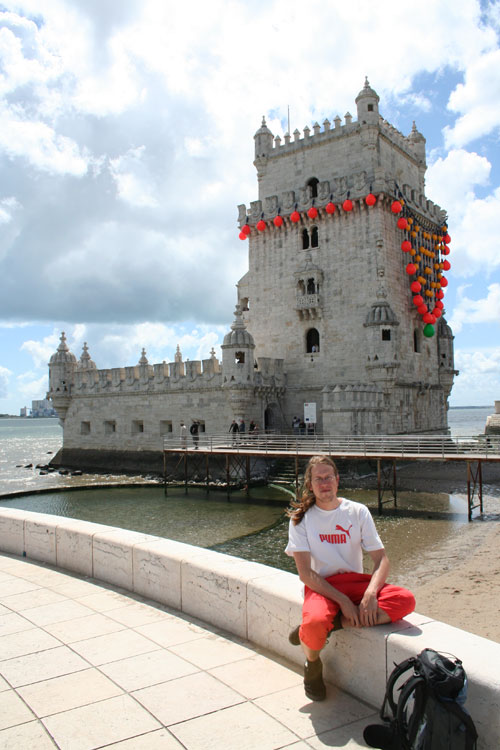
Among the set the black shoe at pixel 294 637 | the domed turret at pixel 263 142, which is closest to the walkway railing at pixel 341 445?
the domed turret at pixel 263 142

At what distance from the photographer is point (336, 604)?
4.06 m

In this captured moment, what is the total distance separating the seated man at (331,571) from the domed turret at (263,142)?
3136 cm

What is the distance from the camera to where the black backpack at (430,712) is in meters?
3.10

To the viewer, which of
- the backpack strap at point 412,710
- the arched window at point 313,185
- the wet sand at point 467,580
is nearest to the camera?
the backpack strap at point 412,710

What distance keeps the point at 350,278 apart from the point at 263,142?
9843 mm

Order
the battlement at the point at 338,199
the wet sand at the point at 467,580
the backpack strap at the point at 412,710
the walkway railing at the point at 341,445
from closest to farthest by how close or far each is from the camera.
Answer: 1. the backpack strap at the point at 412,710
2. the wet sand at the point at 467,580
3. the walkway railing at the point at 341,445
4. the battlement at the point at 338,199

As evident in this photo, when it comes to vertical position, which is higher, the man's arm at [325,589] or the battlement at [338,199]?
the battlement at [338,199]

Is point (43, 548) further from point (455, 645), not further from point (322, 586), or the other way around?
point (455, 645)

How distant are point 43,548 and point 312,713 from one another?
4635 millimetres

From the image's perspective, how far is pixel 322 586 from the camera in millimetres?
4078

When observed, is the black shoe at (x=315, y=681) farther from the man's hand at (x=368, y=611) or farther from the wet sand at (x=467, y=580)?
the wet sand at (x=467, y=580)

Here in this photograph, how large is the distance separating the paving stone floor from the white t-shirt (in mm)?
832

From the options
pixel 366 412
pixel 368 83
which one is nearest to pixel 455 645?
pixel 366 412

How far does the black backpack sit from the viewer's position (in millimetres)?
3098
